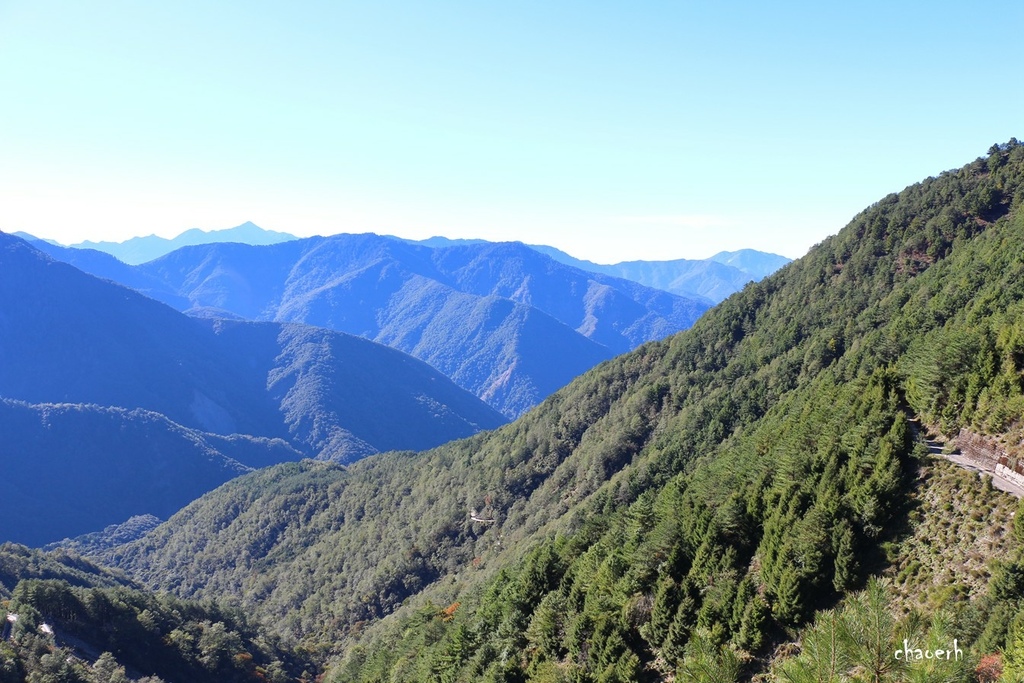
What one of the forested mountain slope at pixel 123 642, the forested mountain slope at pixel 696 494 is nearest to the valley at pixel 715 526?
the forested mountain slope at pixel 696 494

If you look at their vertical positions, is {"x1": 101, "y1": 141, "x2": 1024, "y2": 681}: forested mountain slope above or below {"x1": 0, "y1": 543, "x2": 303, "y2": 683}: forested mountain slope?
above

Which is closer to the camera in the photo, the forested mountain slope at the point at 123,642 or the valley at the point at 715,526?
the valley at the point at 715,526

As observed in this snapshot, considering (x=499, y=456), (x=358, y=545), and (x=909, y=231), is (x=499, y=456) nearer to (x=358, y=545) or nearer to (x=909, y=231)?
(x=358, y=545)

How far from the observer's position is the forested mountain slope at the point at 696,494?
3422 cm

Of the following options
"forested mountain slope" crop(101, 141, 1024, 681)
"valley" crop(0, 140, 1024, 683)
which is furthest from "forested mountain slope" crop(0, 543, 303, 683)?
"forested mountain slope" crop(101, 141, 1024, 681)

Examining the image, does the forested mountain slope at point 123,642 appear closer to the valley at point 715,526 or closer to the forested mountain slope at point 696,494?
the valley at point 715,526

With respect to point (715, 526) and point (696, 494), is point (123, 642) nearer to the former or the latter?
point (696, 494)

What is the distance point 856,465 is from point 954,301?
4903 centimetres

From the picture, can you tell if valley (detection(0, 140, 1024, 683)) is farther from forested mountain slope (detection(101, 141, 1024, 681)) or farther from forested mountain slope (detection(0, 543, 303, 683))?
forested mountain slope (detection(0, 543, 303, 683))

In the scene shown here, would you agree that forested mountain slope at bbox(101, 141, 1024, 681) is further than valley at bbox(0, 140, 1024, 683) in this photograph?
Yes

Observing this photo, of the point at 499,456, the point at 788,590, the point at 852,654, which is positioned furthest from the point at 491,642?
the point at 499,456

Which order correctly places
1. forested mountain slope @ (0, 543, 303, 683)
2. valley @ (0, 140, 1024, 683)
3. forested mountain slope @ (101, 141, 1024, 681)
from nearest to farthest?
valley @ (0, 140, 1024, 683) → forested mountain slope @ (101, 141, 1024, 681) → forested mountain slope @ (0, 543, 303, 683)

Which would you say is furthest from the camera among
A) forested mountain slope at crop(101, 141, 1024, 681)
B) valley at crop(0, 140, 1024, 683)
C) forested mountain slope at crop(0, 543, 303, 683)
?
forested mountain slope at crop(0, 543, 303, 683)

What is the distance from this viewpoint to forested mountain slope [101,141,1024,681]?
3422 cm
